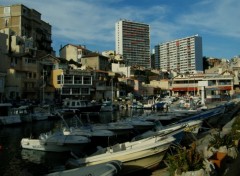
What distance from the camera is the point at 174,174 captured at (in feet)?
31.1

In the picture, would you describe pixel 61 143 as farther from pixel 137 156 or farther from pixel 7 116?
pixel 7 116

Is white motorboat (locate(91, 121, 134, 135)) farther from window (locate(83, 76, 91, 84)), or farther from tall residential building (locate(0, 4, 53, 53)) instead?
tall residential building (locate(0, 4, 53, 53))

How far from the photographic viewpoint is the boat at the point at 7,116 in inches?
1746

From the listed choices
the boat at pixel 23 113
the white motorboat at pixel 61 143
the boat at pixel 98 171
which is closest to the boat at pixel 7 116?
the boat at pixel 23 113

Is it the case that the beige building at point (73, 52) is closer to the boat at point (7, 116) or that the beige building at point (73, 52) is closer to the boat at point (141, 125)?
the boat at point (7, 116)

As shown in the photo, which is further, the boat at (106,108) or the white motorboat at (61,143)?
the boat at (106,108)

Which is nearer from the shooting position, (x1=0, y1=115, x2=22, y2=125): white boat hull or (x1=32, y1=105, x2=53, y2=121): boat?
(x1=0, y1=115, x2=22, y2=125): white boat hull

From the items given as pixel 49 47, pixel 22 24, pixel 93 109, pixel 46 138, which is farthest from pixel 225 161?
pixel 49 47

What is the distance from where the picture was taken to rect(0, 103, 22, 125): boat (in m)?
44.3

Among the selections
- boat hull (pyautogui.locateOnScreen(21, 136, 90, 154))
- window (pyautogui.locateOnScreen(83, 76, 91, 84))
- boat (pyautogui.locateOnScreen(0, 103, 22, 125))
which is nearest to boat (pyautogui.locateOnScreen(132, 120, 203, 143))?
boat hull (pyautogui.locateOnScreen(21, 136, 90, 154))

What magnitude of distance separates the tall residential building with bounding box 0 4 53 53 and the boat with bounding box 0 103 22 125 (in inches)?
1652

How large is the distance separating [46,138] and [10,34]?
62.4m

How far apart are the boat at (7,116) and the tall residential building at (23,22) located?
41956mm

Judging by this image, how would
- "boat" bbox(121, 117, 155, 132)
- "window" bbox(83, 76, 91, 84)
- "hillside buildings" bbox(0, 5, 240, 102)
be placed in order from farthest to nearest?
"window" bbox(83, 76, 91, 84), "hillside buildings" bbox(0, 5, 240, 102), "boat" bbox(121, 117, 155, 132)
